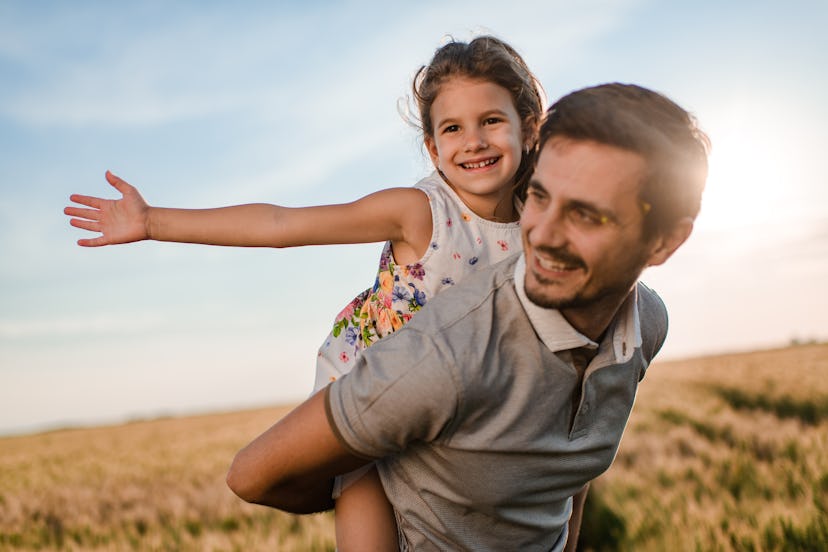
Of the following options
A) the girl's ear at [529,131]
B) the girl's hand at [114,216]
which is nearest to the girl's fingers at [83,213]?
the girl's hand at [114,216]

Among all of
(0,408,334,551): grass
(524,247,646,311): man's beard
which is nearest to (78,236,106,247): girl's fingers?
(524,247,646,311): man's beard

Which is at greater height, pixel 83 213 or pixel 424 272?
pixel 83 213

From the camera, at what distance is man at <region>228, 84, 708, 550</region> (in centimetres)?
229

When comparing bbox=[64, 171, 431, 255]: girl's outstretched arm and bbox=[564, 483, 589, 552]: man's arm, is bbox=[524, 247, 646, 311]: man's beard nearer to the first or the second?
bbox=[64, 171, 431, 255]: girl's outstretched arm

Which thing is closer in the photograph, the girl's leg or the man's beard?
the man's beard

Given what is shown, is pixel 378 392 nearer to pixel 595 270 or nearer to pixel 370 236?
pixel 595 270

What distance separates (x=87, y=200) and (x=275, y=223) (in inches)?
35.8

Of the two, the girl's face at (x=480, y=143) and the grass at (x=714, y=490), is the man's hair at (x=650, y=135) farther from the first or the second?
the grass at (x=714, y=490)

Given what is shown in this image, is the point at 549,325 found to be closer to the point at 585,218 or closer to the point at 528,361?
the point at 528,361

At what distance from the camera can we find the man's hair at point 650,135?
229 centimetres

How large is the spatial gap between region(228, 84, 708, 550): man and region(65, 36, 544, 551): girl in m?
0.42

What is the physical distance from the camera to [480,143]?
3326mm

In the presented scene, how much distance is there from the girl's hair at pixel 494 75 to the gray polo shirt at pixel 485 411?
104 centimetres

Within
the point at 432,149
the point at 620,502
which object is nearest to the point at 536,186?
the point at 432,149
